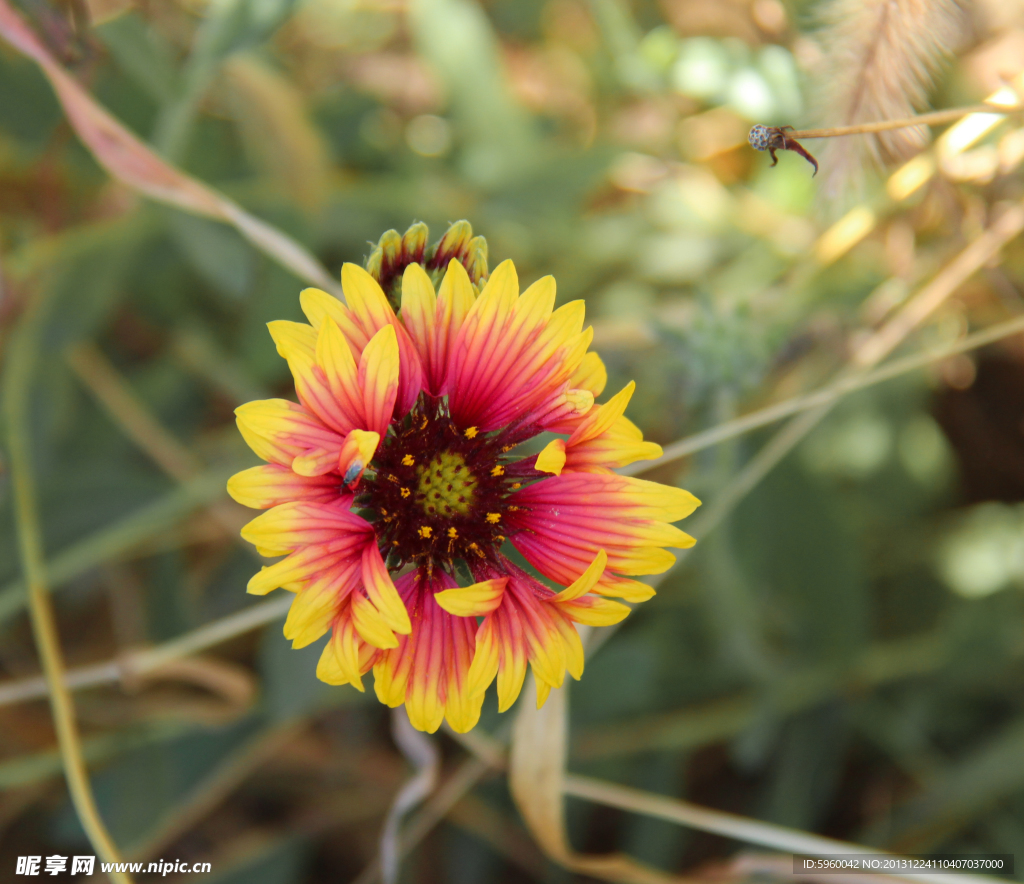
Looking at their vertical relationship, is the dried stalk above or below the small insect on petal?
above

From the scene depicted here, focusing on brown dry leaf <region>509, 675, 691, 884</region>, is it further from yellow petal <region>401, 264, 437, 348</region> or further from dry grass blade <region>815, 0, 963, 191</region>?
dry grass blade <region>815, 0, 963, 191</region>

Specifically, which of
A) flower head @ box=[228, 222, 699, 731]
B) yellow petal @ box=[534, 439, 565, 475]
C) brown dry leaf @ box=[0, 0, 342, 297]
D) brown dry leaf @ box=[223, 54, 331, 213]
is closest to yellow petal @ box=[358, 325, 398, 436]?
flower head @ box=[228, 222, 699, 731]

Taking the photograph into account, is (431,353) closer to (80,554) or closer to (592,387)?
(592,387)

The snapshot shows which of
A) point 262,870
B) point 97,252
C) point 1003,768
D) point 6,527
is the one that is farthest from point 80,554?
point 1003,768

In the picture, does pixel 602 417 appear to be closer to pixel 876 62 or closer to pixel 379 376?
pixel 379 376

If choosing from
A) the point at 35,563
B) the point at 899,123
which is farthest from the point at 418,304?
the point at 35,563

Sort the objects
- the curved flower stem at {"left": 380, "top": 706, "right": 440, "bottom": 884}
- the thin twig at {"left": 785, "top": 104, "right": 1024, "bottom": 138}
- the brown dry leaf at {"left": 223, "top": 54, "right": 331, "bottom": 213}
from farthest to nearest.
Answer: the brown dry leaf at {"left": 223, "top": 54, "right": 331, "bottom": 213}, the curved flower stem at {"left": 380, "top": 706, "right": 440, "bottom": 884}, the thin twig at {"left": 785, "top": 104, "right": 1024, "bottom": 138}

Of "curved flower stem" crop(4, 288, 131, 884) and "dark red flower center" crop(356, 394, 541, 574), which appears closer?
"dark red flower center" crop(356, 394, 541, 574)

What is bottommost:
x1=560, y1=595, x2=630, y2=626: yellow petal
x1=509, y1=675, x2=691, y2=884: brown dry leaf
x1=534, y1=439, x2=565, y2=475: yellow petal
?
x1=509, y1=675, x2=691, y2=884: brown dry leaf
